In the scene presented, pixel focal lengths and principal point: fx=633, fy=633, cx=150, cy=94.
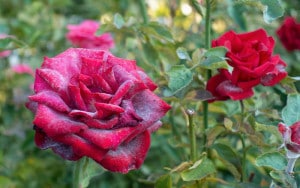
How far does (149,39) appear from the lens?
127 centimetres

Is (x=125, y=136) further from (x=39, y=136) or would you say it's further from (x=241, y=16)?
(x=241, y=16)

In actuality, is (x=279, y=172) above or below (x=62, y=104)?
below

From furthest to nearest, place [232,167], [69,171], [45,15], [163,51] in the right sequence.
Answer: [45,15], [69,171], [163,51], [232,167]

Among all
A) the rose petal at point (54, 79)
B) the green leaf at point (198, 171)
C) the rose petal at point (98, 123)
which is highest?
the rose petal at point (54, 79)

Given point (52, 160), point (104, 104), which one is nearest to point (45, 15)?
point (52, 160)

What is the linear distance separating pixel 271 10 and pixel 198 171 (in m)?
0.27

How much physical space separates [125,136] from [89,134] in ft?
0.15

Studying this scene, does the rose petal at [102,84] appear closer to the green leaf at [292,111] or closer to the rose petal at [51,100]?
the rose petal at [51,100]

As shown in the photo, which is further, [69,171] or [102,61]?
[69,171]

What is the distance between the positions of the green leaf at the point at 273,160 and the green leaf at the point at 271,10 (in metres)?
0.20

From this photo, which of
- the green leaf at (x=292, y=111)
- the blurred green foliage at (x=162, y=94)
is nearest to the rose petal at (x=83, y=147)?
the blurred green foliage at (x=162, y=94)

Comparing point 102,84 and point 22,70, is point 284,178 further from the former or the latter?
point 22,70

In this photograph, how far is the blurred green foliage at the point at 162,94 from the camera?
1.06 metres

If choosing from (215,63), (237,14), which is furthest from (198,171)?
(237,14)
